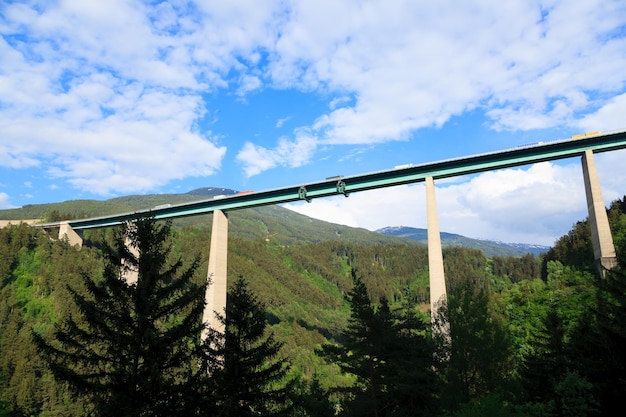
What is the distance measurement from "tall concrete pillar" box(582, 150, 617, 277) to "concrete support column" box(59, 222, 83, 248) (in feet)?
271

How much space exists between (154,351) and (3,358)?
175 feet

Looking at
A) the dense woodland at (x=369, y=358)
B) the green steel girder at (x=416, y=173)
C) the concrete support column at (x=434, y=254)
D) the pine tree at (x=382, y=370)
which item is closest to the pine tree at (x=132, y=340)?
the dense woodland at (x=369, y=358)

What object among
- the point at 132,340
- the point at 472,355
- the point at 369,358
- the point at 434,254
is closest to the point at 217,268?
the point at 434,254

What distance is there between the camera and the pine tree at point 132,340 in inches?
406

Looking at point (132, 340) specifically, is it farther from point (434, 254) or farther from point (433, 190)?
point (433, 190)

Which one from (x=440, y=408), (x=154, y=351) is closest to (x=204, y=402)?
(x=154, y=351)

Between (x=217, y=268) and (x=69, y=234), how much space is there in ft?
150

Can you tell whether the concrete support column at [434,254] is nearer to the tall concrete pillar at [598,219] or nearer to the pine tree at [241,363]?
the tall concrete pillar at [598,219]

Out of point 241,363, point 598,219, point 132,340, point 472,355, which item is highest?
point 598,219

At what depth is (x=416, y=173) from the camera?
145ft

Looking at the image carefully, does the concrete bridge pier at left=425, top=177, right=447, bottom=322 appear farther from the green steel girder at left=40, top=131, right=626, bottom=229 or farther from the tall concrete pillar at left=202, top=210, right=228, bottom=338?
the tall concrete pillar at left=202, top=210, right=228, bottom=338

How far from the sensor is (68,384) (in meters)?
10.3

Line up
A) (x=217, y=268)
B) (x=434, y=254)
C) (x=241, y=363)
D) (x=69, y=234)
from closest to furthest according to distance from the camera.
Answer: (x=241, y=363), (x=434, y=254), (x=217, y=268), (x=69, y=234)

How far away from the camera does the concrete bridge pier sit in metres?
38.0
